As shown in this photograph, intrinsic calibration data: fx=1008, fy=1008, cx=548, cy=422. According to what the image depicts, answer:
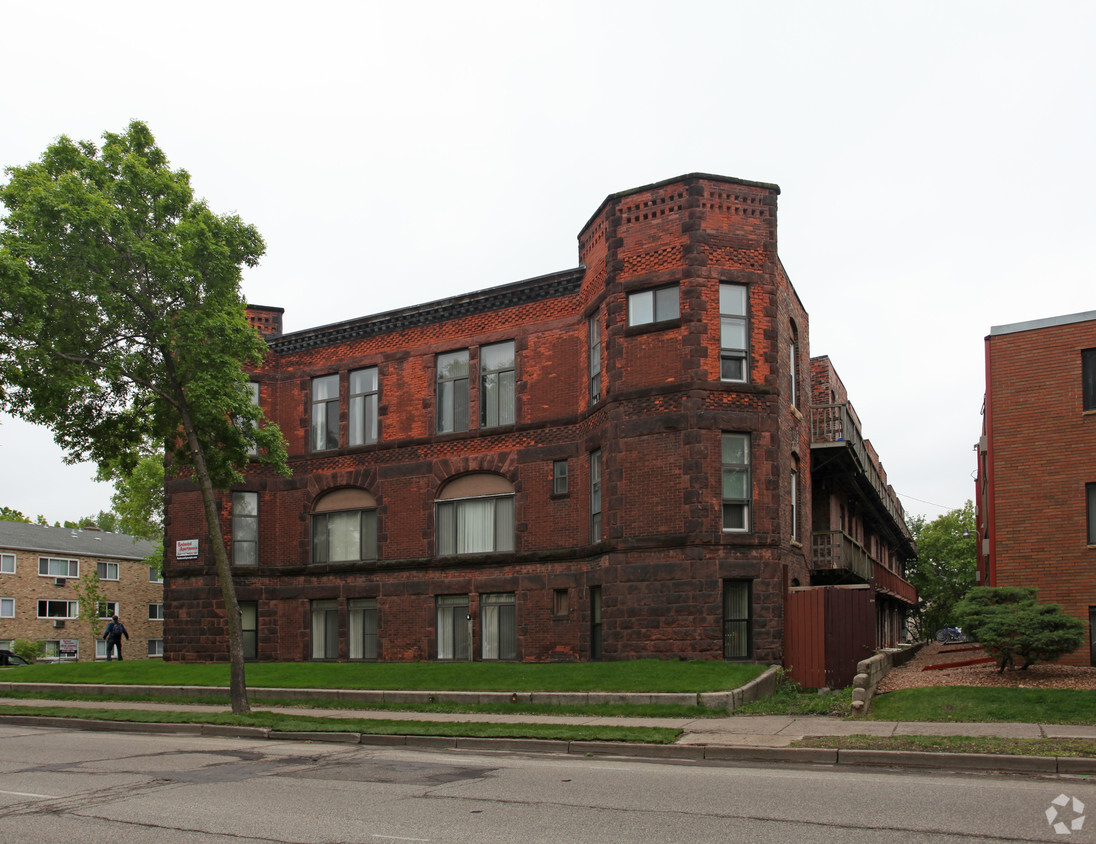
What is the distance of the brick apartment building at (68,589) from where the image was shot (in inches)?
2205

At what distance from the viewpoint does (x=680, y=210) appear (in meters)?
24.2

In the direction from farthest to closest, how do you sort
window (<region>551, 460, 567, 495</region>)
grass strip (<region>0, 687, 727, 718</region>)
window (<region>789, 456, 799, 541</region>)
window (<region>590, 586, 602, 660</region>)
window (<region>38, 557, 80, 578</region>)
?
window (<region>38, 557, 80, 578</region>) → window (<region>551, 460, 567, 495</region>) → window (<region>789, 456, 799, 541</region>) → window (<region>590, 586, 602, 660</region>) → grass strip (<region>0, 687, 727, 718</region>)

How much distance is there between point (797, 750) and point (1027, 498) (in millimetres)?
13397

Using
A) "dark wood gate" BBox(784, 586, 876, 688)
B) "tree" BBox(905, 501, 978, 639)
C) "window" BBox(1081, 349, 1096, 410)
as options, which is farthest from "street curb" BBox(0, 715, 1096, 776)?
"tree" BBox(905, 501, 978, 639)

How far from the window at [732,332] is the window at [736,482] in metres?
1.56

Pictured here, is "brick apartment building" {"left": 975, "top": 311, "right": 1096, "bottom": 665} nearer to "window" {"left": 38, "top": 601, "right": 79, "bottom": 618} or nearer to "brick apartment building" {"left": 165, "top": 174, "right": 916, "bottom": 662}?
"brick apartment building" {"left": 165, "top": 174, "right": 916, "bottom": 662}

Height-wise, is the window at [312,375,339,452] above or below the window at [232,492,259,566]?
above

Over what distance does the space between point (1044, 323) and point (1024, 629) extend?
27.5 feet

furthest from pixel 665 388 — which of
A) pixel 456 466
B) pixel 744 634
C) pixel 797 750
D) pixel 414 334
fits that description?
pixel 797 750

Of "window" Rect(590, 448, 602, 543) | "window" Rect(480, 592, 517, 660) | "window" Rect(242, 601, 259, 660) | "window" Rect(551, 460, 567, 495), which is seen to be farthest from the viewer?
"window" Rect(242, 601, 259, 660)

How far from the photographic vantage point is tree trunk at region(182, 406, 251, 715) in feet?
65.8

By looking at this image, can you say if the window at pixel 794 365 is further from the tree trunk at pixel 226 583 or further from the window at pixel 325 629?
the window at pixel 325 629

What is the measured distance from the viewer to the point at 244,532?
105ft

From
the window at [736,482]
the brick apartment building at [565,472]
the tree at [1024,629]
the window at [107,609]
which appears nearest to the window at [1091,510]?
the tree at [1024,629]
